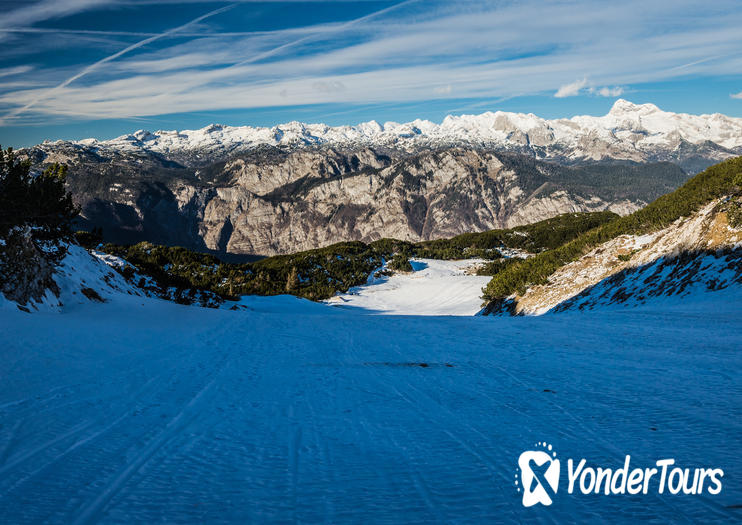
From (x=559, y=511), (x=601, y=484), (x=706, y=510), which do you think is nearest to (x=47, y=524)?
(x=559, y=511)

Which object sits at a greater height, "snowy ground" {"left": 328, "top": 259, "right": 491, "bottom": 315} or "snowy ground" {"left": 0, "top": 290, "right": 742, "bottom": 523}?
"snowy ground" {"left": 0, "top": 290, "right": 742, "bottom": 523}

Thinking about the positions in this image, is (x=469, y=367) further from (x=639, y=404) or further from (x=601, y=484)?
(x=601, y=484)

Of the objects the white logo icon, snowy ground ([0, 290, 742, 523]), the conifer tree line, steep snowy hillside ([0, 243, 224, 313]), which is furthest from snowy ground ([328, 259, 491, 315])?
the white logo icon

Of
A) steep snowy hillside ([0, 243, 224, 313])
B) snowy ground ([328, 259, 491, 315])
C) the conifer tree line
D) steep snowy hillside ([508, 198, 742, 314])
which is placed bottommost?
snowy ground ([328, 259, 491, 315])

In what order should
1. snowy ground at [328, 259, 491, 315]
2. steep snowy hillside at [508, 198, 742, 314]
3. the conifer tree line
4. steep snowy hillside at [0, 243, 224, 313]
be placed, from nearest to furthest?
the conifer tree line, steep snowy hillside at [0, 243, 224, 313], steep snowy hillside at [508, 198, 742, 314], snowy ground at [328, 259, 491, 315]

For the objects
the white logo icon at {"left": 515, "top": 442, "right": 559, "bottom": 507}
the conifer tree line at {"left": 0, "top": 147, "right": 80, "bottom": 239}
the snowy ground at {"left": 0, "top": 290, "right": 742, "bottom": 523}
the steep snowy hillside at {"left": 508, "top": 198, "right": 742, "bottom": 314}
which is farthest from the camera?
the steep snowy hillside at {"left": 508, "top": 198, "right": 742, "bottom": 314}

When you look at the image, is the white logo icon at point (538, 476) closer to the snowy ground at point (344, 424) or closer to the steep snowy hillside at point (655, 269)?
the snowy ground at point (344, 424)

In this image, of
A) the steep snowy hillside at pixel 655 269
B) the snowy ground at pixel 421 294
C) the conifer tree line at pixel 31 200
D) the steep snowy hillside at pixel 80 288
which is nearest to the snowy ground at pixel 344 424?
the steep snowy hillside at pixel 80 288

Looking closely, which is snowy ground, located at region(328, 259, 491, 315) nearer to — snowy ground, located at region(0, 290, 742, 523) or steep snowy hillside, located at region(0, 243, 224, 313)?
steep snowy hillside, located at region(0, 243, 224, 313)
